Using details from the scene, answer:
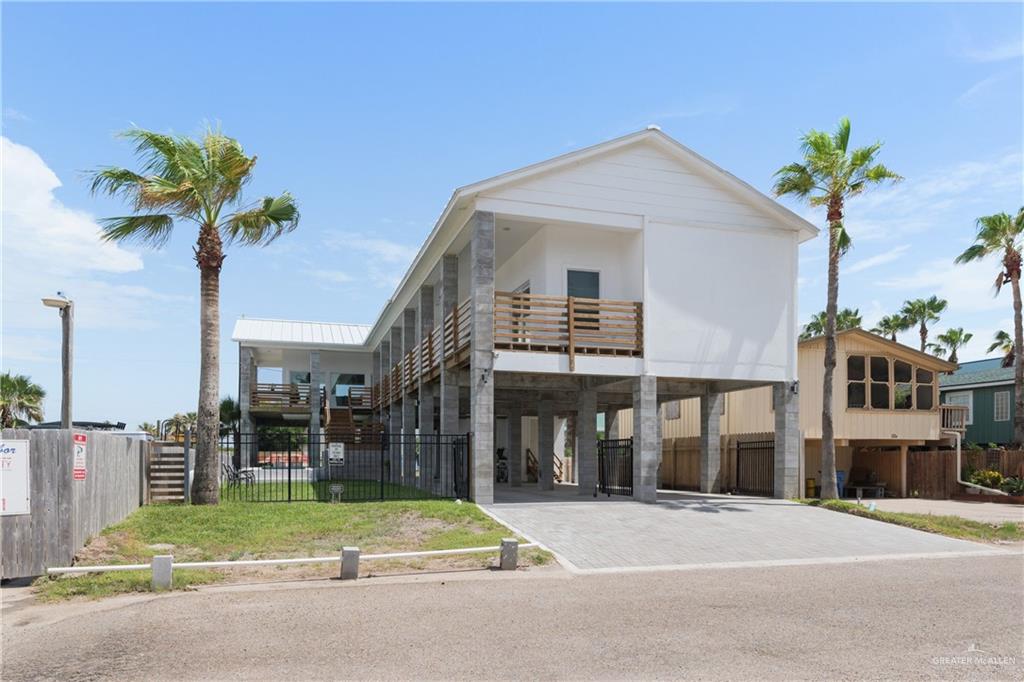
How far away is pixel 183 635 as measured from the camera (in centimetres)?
809

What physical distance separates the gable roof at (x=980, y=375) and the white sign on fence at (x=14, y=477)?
3716 cm

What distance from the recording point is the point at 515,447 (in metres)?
29.4

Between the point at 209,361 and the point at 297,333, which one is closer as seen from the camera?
the point at 209,361

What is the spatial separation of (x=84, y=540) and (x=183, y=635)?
5542mm

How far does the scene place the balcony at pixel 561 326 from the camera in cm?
1959

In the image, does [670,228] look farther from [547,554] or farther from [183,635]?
[183,635]

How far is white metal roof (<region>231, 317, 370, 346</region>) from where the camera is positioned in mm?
39469

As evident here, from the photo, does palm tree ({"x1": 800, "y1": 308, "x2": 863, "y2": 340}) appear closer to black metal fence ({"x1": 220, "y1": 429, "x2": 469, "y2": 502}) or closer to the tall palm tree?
the tall palm tree

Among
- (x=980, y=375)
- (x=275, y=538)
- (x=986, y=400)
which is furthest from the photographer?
(x=980, y=375)

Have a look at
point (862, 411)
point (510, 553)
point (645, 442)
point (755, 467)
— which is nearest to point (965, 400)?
point (862, 411)

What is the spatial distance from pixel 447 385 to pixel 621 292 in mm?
5588

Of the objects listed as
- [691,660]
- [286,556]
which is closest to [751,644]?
[691,660]

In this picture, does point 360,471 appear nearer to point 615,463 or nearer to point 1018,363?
point 615,463

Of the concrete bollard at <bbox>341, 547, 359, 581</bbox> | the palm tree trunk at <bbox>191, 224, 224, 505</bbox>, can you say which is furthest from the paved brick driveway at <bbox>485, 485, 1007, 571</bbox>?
the palm tree trunk at <bbox>191, 224, 224, 505</bbox>
